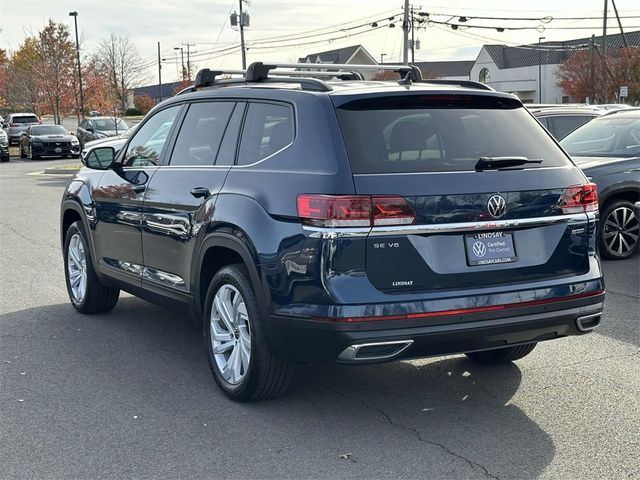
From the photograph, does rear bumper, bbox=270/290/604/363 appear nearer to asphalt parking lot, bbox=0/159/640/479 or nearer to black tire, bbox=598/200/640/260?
asphalt parking lot, bbox=0/159/640/479

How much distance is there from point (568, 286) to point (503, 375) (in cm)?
112

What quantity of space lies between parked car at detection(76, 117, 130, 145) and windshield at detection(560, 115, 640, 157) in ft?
88.0

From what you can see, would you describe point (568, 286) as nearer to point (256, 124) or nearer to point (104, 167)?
point (256, 124)

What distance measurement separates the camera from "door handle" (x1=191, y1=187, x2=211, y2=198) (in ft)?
17.2

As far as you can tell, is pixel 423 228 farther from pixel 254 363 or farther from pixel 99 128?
pixel 99 128

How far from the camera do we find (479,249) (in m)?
4.43

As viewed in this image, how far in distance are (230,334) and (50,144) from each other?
3245 centimetres

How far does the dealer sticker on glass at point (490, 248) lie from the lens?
14.5ft

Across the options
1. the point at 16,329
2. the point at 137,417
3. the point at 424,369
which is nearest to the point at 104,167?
the point at 16,329

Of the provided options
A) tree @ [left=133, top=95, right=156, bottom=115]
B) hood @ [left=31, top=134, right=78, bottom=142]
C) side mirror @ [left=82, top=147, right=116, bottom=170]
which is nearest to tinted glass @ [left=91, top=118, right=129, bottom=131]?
hood @ [left=31, top=134, right=78, bottom=142]

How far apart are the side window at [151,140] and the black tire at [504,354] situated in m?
2.66

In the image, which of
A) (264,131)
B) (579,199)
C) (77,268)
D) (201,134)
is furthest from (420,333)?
(77,268)

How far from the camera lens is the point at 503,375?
5562 mm

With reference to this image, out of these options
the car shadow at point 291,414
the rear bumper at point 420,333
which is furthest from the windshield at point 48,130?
the rear bumper at point 420,333
